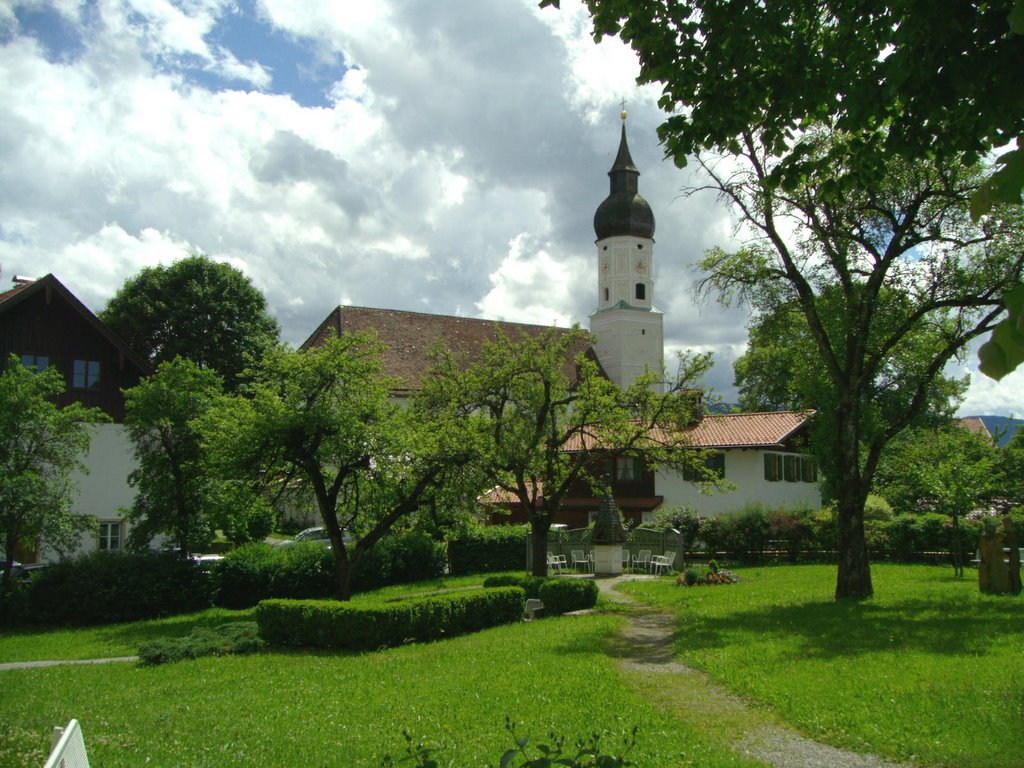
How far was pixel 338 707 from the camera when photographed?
1120 cm

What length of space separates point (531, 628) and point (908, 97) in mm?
15034

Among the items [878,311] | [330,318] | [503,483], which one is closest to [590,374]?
[503,483]

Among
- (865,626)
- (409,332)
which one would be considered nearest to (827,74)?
(865,626)

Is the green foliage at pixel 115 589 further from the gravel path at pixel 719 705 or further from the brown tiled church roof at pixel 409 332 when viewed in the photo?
the brown tiled church roof at pixel 409 332

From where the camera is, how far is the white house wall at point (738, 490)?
3938cm

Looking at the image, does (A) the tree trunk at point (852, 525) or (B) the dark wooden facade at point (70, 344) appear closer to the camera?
(A) the tree trunk at point (852, 525)

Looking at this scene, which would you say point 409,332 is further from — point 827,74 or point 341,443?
point 827,74

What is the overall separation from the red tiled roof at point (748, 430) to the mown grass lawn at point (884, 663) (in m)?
16.7

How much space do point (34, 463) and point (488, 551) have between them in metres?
17.1

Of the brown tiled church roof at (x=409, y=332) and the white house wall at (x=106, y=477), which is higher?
the brown tiled church roof at (x=409, y=332)

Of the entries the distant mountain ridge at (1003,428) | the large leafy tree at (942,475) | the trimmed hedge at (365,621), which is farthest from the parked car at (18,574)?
the distant mountain ridge at (1003,428)

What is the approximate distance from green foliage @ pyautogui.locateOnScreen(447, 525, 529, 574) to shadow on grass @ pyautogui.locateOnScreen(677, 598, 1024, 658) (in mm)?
15525

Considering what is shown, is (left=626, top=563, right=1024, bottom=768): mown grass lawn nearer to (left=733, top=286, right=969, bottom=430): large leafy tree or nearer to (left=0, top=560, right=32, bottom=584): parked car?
(left=733, top=286, right=969, bottom=430): large leafy tree

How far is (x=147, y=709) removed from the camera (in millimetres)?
11578
